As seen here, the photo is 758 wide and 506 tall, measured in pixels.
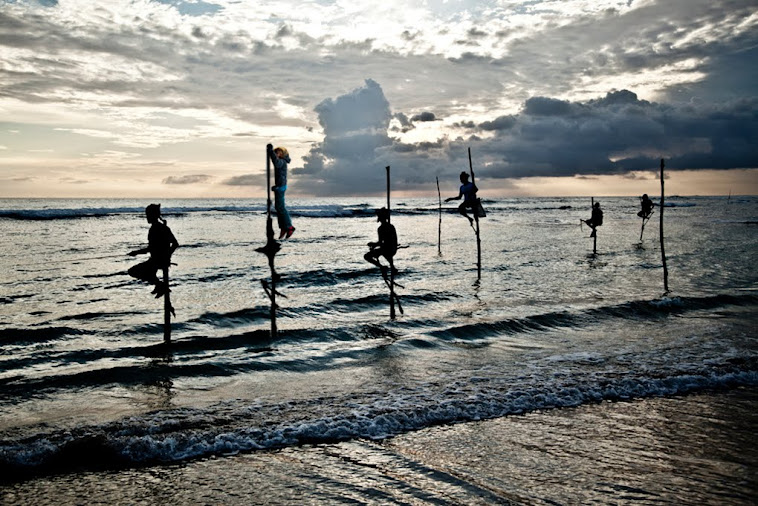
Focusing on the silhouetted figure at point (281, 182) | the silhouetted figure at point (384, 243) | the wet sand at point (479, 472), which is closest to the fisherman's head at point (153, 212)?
the silhouetted figure at point (281, 182)

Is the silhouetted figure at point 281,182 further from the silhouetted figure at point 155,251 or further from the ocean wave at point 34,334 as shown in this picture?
the ocean wave at point 34,334

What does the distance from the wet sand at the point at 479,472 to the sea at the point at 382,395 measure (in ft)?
0.09

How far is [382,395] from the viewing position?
27.6 feet

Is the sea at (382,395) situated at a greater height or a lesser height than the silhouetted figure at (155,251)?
lesser

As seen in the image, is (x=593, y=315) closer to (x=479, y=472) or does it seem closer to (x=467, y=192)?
(x=467, y=192)

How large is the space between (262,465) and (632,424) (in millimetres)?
4930

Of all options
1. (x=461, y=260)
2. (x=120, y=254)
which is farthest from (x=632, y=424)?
(x=120, y=254)

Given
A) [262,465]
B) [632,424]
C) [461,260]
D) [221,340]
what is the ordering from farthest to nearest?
1. [461,260]
2. [221,340]
3. [632,424]
4. [262,465]

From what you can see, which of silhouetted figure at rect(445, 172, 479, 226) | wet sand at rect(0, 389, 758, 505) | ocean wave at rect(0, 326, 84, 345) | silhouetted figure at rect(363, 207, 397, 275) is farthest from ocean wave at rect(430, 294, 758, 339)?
ocean wave at rect(0, 326, 84, 345)

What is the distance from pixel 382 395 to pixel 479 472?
9.28ft

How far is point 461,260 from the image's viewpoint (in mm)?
29000

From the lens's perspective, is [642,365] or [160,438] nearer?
→ [160,438]

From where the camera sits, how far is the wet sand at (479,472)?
529cm

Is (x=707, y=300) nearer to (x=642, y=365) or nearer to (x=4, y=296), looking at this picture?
(x=642, y=365)
